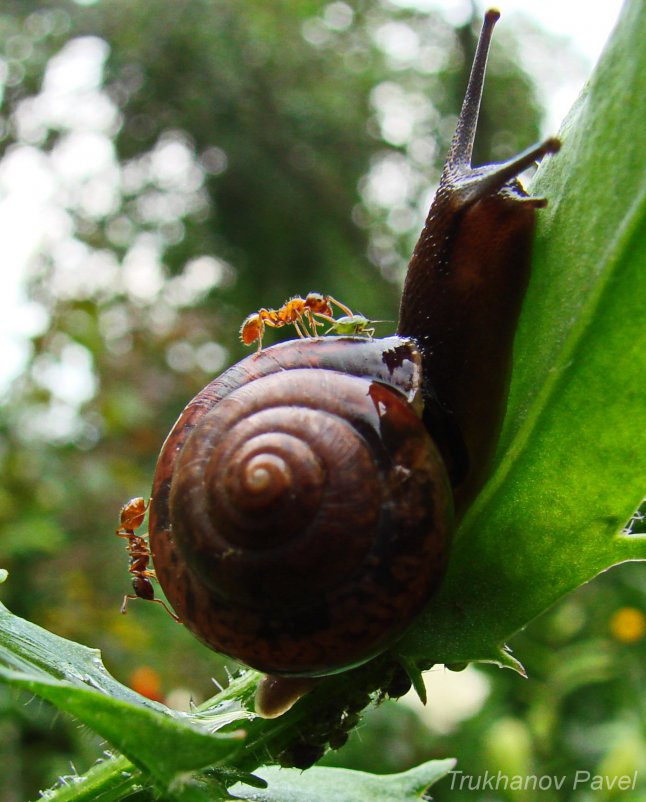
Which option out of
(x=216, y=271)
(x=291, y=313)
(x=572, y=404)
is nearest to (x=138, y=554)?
(x=291, y=313)

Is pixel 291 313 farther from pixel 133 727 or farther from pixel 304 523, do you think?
pixel 133 727

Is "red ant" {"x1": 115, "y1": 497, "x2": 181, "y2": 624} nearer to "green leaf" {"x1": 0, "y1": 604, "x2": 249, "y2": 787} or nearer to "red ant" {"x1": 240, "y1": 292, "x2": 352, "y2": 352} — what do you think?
"red ant" {"x1": 240, "y1": 292, "x2": 352, "y2": 352}

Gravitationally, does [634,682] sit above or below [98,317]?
below

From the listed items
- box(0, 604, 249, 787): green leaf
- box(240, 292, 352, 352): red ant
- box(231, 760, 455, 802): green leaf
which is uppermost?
box(240, 292, 352, 352): red ant

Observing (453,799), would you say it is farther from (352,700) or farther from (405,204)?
(405,204)

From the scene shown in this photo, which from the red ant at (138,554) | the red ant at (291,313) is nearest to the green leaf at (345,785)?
the red ant at (138,554)

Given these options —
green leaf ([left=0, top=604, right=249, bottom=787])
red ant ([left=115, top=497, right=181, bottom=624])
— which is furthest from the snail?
red ant ([left=115, top=497, right=181, bottom=624])

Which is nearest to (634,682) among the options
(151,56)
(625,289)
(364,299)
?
(625,289)
